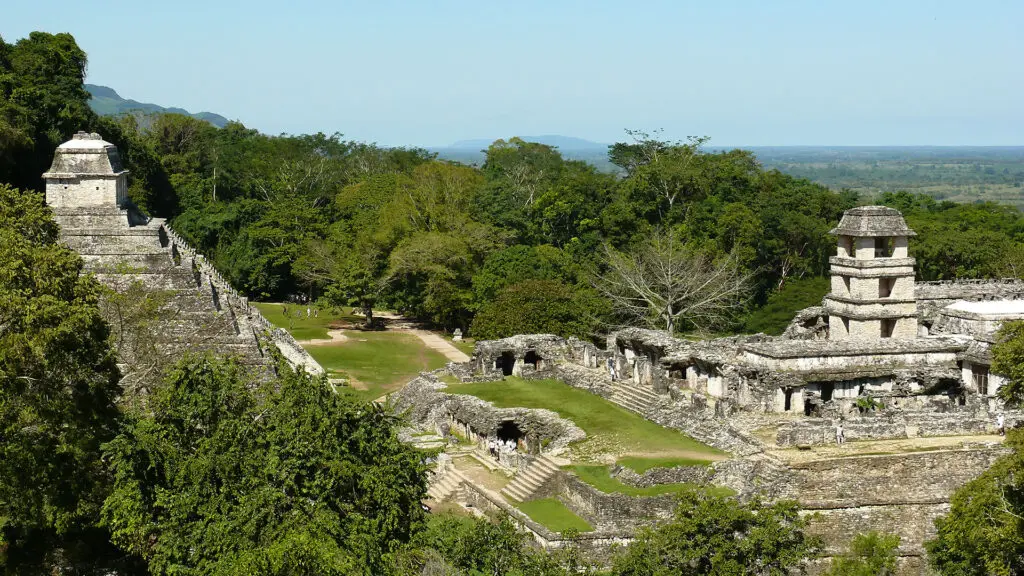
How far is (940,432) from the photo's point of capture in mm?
31062

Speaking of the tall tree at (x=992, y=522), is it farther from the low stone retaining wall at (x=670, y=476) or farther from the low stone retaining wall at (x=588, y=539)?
the low stone retaining wall at (x=588, y=539)

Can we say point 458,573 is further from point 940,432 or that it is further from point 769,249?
point 769,249

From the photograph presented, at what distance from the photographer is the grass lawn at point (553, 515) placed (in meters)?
27.8

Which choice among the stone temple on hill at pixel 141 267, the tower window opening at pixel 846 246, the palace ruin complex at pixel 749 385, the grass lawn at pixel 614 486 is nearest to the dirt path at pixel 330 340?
the stone temple on hill at pixel 141 267

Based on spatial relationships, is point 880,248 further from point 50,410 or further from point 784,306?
point 50,410

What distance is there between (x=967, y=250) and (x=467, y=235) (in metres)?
23.7

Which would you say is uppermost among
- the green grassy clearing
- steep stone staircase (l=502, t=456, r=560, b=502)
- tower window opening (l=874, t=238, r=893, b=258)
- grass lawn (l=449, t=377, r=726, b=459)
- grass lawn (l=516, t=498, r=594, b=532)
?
tower window opening (l=874, t=238, r=893, b=258)

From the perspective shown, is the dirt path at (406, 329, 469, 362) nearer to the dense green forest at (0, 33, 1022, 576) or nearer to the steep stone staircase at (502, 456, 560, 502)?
the dense green forest at (0, 33, 1022, 576)

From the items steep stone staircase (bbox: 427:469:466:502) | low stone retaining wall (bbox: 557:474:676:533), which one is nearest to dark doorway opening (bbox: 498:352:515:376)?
steep stone staircase (bbox: 427:469:466:502)

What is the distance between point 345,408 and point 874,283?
19878 millimetres

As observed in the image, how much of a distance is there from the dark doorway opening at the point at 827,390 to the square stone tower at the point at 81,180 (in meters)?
25.1

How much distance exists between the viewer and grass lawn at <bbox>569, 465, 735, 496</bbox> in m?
28.2

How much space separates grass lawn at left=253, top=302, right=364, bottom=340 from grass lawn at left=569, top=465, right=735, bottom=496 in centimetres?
2618

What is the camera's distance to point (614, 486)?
2897cm
